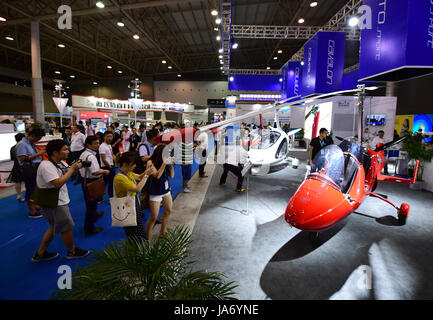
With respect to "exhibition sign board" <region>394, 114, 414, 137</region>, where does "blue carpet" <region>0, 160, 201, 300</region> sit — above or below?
below

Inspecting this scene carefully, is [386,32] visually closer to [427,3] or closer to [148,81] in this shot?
[427,3]

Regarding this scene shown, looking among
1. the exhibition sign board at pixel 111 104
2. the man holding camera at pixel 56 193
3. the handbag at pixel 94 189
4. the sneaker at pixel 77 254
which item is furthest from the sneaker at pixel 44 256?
the exhibition sign board at pixel 111 104

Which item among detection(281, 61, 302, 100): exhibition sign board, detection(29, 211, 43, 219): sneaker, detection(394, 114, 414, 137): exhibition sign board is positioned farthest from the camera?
detection(281, 61, 302, 100): exhibition sign board

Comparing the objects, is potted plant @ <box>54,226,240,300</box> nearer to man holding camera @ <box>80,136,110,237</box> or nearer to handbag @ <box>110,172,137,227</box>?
handbag @ <box>110,172,137,227</box>

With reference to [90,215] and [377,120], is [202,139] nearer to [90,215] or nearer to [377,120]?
[90,215]

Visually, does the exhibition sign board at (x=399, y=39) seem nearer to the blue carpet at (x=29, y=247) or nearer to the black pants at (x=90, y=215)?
the blue carpet at (x=29, y=247)

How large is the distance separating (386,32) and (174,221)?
17.9 ft

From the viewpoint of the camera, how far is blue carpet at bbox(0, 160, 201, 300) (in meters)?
2.47

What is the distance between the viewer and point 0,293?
7.86ft

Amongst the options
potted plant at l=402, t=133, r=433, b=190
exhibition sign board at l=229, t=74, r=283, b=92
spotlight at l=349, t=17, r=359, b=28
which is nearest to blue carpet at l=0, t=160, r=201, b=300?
potted plant at l=402, t=133, r=433, b=190

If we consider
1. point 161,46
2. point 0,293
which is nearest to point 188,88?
point 161,46

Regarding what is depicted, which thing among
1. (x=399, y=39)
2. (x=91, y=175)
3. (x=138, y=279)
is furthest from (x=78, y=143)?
(x=399, y=39)

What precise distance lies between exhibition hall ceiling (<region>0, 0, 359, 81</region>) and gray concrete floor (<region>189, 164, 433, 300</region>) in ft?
32.3

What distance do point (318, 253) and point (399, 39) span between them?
4083mm
